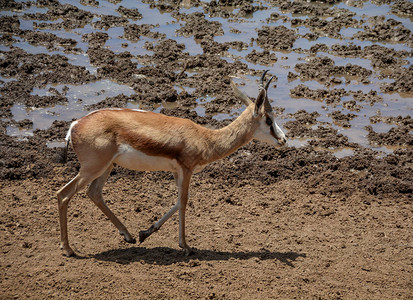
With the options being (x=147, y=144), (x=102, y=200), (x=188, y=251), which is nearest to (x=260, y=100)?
(x=147, y=144)

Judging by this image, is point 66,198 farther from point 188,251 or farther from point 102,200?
point 188,251

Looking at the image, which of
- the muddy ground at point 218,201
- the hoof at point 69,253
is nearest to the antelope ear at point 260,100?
the muddy ground at point 218,201

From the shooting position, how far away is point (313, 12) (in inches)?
741

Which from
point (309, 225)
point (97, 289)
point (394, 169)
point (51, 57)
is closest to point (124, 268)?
point (97, 289)

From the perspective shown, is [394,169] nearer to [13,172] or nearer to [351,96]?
[351,96]

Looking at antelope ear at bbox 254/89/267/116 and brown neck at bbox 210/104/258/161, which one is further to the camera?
brown neck at bbox 210/104/258/161

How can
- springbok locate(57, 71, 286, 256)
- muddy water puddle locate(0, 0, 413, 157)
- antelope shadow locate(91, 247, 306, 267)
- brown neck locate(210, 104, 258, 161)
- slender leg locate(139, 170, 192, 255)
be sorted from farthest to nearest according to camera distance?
muddy water puddle locate(0, 0, 413, 157) → brown neck locate(210, 104, 258, 161) → slender leg locate(139, 170, 192, 255) → antelope shadow locate(91, 247, 306, 267) → springbok locate(57, 71, 286, 256)

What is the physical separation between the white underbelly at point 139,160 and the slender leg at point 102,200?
491mm

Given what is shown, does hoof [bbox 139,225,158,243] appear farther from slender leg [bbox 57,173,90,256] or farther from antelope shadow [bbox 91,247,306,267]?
slender leg [bbox 57,173,90,256]

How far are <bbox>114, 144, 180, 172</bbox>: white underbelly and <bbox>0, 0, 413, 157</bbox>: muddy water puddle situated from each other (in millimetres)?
3944

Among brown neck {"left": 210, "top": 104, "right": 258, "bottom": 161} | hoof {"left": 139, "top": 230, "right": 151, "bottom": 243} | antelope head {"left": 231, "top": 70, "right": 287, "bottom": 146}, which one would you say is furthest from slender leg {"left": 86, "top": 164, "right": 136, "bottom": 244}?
antelope head {"left": 231, "top": 70, "right": 287, "bottom": 146}

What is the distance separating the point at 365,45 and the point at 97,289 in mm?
12744

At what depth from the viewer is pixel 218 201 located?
941 centimetres

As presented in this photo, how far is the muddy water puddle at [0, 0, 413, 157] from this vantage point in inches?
489
